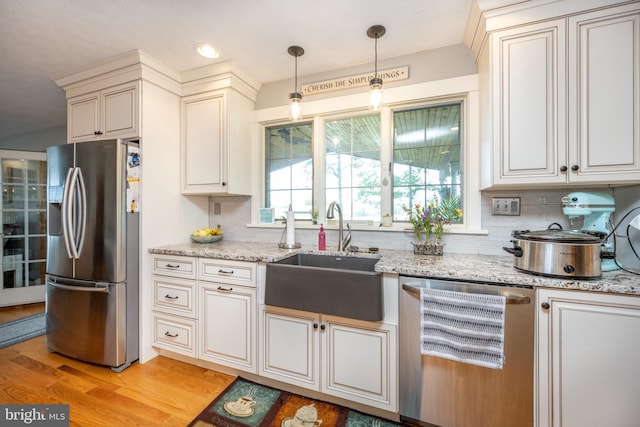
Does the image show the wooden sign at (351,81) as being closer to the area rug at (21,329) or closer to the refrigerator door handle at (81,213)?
the refrigerator door handle at (81,213)

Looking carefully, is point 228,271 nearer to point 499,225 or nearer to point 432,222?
point 432,222

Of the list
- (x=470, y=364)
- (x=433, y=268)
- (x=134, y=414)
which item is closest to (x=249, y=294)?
(x=134, y=414)

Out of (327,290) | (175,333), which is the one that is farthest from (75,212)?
(327,290)

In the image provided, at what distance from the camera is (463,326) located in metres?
1.31

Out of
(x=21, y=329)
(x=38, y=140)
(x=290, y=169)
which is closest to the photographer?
(x=290, y=169)

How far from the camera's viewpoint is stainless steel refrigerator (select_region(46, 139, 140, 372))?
1983mm

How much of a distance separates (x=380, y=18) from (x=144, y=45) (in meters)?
1.70

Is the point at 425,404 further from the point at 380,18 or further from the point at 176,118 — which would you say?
the point at 176,118

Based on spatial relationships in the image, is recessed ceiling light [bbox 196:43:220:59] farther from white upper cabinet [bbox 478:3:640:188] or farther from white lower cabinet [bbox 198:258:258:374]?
white upper cabinet [bbox 478:3:640:188]

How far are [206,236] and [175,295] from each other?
58cm

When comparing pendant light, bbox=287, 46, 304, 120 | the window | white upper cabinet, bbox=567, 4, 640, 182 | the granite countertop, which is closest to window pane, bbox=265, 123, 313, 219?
the window

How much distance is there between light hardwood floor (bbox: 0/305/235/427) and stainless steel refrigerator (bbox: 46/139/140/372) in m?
0.12

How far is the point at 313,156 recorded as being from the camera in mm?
2439

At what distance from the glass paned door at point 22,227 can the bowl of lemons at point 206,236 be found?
2.74m
